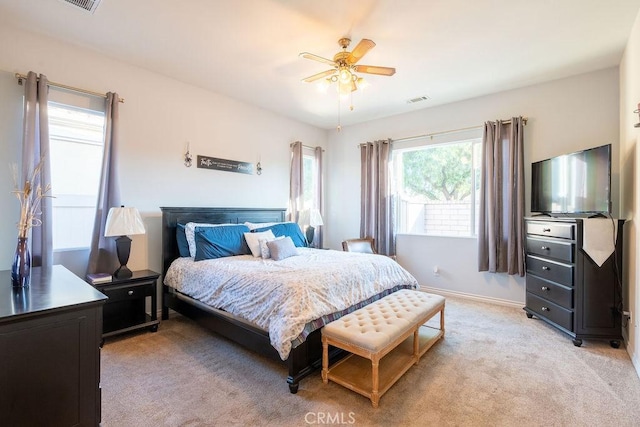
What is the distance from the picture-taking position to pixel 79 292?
1608mm

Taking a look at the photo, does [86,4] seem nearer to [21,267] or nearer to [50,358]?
[21,267]

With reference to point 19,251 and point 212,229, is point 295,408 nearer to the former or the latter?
point 19,251

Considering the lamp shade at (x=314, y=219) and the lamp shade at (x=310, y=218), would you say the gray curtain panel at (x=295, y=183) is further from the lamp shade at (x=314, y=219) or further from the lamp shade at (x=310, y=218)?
the lamp shade at (x=314, y=219)

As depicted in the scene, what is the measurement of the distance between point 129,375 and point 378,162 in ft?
14.2

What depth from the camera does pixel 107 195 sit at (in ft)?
10.1

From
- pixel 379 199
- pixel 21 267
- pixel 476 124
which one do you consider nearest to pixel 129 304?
pixel 21 267

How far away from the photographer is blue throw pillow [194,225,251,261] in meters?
3.32

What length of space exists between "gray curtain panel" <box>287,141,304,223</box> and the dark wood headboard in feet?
1.91

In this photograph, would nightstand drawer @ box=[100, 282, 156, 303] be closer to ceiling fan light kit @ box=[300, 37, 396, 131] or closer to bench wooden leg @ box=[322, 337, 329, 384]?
bench wooden leg @ box=[322, 337, 329, 384]

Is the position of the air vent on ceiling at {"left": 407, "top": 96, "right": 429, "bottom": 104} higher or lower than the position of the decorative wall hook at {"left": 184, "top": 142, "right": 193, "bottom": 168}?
higher

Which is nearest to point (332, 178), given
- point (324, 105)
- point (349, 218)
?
point (349, 218)

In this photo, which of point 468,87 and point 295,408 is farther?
point 468,87

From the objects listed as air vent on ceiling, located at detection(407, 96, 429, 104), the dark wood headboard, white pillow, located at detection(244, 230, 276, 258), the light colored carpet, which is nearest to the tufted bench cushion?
the light colored carpet

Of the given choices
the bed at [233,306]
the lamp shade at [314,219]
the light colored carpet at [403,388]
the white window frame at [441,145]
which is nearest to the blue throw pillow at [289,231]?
the bed at [233,306]
